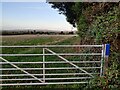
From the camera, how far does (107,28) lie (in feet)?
22.8

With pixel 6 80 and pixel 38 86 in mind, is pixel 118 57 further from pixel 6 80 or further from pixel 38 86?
pixel 6 80

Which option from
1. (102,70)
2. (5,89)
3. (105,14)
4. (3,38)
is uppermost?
(105,14)

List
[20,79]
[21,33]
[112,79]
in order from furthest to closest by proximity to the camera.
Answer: [21,33]
[20,79]
[112,79]

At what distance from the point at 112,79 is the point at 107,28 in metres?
1.26

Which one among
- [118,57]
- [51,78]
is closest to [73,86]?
[51,78]

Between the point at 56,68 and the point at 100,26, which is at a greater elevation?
the point at 100,26

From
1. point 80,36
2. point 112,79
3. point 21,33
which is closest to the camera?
point 112,79

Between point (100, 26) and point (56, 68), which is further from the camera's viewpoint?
point (100, 26)

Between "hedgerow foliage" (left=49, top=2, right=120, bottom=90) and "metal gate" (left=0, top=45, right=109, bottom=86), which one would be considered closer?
"hedgerow foliage" (left=49, top=2, right=120, bottom=90)

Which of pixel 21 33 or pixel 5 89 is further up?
pixel 21 33

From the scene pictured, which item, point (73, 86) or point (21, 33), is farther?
point (21, 33)

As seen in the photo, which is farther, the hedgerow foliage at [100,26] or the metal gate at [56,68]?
the metal gate at [56,68]

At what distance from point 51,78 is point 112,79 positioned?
51.9 inches

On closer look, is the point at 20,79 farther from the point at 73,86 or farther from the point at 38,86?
the point at 73,86
